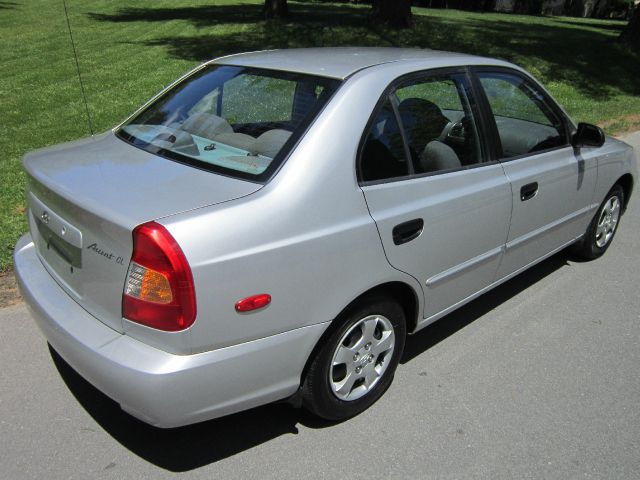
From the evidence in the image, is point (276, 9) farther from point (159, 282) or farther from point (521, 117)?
point (159, 282)

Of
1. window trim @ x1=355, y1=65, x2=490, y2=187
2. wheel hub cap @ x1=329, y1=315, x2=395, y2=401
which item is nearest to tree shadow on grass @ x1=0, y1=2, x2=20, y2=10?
window trim @ x1=355, y1=65, x2=490, y2=187

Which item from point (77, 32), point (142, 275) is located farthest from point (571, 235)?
point (77, 32)

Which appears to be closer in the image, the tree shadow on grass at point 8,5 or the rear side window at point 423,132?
the rear side window at point 423,132

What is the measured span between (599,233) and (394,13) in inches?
495

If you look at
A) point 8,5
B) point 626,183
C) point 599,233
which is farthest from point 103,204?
point 8,5

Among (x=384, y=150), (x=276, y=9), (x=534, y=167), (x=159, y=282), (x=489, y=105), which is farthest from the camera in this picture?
(x=276, y=9)

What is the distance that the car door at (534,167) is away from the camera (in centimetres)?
369

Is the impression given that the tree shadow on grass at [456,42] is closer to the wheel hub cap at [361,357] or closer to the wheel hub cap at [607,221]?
the wheel hub cap at [607,221]

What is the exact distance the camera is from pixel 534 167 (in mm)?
3789

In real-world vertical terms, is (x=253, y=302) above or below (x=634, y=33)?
above

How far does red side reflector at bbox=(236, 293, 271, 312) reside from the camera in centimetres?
238

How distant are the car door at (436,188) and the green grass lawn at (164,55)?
306 cm

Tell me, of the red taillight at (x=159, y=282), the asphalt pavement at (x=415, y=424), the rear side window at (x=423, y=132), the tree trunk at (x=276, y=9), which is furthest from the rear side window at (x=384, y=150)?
the tree trunk at (x=276, y=9)

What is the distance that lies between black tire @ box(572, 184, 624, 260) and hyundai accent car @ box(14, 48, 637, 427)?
1054mm
